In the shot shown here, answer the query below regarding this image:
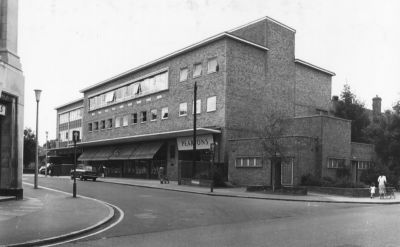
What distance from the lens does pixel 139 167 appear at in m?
50.6

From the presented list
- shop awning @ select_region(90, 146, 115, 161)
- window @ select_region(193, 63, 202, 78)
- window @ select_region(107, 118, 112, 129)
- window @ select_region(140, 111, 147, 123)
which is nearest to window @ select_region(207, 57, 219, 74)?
window @ select_region(193, 63, 202, 78)

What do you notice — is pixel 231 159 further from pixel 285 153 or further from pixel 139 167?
pixel 139 167

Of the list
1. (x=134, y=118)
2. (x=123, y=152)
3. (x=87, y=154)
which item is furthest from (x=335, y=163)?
(x=87, y=154)

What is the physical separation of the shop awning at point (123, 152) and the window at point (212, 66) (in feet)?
45.1

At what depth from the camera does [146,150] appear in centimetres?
4759

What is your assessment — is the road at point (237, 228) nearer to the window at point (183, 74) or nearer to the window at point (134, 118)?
the window at point (183, 74)

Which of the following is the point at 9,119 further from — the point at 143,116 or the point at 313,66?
the point at 313,66

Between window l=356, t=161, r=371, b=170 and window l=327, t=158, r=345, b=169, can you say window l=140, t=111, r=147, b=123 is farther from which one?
window l=356, t=161, r=371, b=170

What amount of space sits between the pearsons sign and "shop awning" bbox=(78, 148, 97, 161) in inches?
779

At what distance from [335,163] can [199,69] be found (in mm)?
14928

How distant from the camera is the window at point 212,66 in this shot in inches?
1612

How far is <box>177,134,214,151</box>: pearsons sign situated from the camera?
134ft

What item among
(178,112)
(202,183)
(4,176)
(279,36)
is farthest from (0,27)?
(279,36)

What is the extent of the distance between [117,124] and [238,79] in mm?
20782
